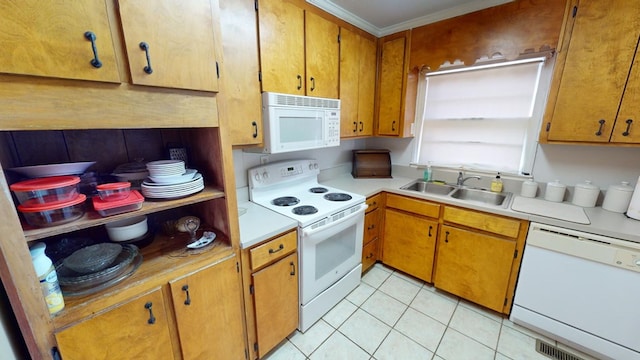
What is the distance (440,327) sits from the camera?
5.87 ft

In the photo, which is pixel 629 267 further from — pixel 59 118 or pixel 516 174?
pixel 59 118

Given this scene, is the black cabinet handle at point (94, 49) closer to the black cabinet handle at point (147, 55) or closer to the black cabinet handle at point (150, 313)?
the black cabinet handle at point (147, 55)

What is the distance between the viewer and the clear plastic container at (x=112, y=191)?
91 centimetres

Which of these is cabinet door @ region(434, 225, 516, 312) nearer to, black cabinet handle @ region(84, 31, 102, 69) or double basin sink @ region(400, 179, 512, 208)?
double basin sink @ region(400, 179, 512, 208)

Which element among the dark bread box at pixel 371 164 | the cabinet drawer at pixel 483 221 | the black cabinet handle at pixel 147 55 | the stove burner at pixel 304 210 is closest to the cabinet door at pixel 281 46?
the black cabinet handle at pixel 147 55

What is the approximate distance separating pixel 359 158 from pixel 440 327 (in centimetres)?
170

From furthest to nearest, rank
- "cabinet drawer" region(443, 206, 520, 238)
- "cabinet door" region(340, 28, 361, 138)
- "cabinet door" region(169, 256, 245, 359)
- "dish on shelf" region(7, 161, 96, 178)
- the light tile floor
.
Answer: "cabinet door" region(340, 28, 361, 138), "cabinet drawer" region(443, 206, 520, 238), the light tile floor, "cabinet door" region(169, 256, 245, 359), "dish on shelf" region(7, 161, 96, 178)

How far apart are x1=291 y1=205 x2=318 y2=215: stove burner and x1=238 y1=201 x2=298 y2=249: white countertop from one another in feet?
0.39

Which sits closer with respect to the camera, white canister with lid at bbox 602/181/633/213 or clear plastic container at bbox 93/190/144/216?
clear plastic container at bbox 93/190/144/216

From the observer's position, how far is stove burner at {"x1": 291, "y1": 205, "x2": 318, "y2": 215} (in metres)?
1.65

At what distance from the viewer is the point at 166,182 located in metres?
1.06

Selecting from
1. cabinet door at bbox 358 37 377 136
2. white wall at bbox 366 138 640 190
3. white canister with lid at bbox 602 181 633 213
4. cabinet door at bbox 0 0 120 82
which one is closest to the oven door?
cabinet door at bbox 358 37 377 136

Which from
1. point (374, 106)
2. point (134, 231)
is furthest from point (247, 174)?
point (374, 106)

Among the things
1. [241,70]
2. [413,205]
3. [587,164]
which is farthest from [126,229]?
[587,164]
